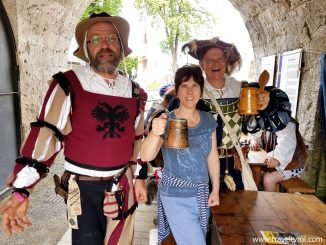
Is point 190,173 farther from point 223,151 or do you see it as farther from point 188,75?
point 188,75

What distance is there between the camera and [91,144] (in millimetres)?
1807

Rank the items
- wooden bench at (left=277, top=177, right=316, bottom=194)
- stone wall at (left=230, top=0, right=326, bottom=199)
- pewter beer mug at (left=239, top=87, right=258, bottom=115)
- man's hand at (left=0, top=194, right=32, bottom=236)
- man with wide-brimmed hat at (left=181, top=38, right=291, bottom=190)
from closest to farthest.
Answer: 1. man's hand at (left=0, top=194, right=32, bottom=236)
2. pewter beer mug at (left=239, top=87, right=258, bottom=115)
3. man with wide-brimmed hat at (left=181, top=38, right=291, bottom=190)
4. wooden bench at (left=277, top=177, right=316, bottom=194)
5. stone wall at (left=230, top=0, right=326, bottom=199)

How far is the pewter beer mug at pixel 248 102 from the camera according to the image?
213 centimetres

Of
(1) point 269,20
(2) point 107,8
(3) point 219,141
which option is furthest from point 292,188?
(2) point 107,8

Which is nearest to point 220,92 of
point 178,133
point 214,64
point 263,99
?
point 214,64

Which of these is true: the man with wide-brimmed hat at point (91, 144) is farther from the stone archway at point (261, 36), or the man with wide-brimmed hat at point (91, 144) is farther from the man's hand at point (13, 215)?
the stone archway at point (261, 36)

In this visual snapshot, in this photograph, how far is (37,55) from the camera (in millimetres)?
4348

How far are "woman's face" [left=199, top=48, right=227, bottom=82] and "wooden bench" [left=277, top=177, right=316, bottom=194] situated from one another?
46.9 inches

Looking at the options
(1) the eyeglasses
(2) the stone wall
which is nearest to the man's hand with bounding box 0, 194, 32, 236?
(1) the eyeglasses

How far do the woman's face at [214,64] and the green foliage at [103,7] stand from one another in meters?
6.57

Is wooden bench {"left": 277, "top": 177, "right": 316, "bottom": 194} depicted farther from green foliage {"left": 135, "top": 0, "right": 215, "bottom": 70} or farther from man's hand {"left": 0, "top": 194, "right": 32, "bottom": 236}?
green foliage {"left": 135, "top": 0, "right": 215, "bottom": 70}

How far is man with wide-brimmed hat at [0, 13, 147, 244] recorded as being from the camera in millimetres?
Answer: 1637

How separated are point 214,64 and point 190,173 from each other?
0.91 m

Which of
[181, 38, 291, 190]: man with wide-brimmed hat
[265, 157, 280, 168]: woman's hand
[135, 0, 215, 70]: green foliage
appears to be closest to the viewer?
[181, 38, 291, 190]: man with wide-brimmed hat
